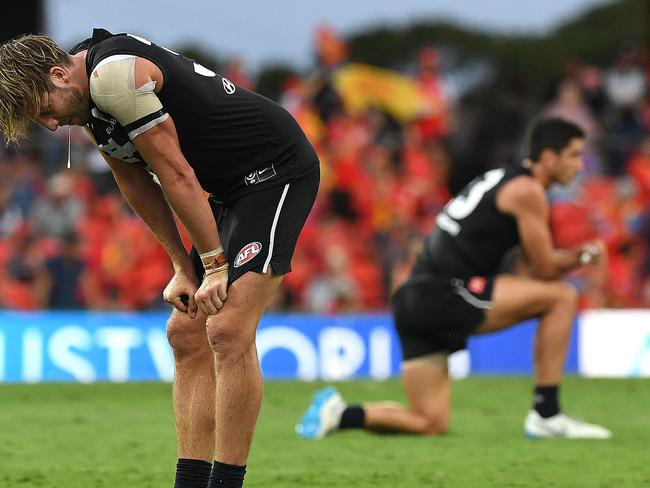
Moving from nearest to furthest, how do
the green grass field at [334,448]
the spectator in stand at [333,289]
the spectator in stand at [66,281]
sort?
the green grass field at [334,448], the spectator in stand at [66,281], the spectator in stand at [333,289]

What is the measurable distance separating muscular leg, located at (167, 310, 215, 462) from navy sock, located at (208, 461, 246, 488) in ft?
0.85

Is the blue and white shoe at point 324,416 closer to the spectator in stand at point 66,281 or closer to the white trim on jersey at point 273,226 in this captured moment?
the white trim on jersey at point 273,226

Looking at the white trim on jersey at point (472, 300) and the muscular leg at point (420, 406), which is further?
the white trim on jersey at point (472, 300)

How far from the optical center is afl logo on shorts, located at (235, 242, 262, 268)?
489 centimetres

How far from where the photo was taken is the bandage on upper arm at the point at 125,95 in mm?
4539

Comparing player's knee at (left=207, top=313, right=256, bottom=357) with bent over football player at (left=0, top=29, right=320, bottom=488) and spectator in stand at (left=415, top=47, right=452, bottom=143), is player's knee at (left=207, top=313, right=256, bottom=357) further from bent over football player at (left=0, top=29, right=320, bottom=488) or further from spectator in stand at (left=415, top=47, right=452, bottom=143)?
spectator in stand at (left=415, top=47, right=452, bottom=143)

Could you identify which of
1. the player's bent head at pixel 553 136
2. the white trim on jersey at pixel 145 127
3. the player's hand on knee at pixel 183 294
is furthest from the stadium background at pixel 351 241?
the white trim on jersey at pixel 145 127

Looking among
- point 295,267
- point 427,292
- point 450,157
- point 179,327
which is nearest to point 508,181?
point 427,292

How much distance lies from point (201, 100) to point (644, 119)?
42.9 ft

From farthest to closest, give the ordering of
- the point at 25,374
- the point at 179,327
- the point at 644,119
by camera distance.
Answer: the point at 644,119
the point at 25,374
the point at 179,327

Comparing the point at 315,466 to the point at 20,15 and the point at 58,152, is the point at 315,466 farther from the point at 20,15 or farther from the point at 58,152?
the point at 20,15

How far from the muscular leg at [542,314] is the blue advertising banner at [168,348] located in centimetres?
427

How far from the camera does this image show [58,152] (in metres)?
15.9

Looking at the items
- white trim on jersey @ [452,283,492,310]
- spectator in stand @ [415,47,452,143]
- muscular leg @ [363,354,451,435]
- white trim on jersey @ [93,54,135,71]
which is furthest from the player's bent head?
spectator in stand @ [415,47,452,143]
